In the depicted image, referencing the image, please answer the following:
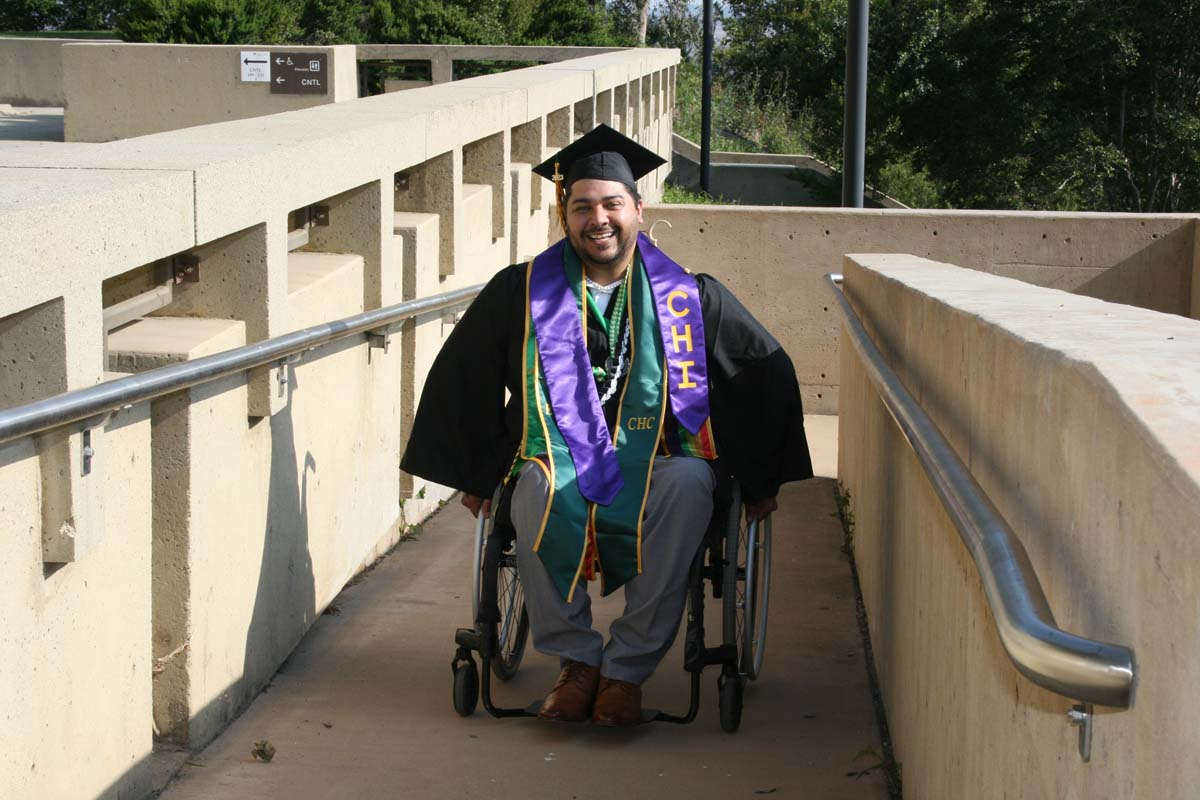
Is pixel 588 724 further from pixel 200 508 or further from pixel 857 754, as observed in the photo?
pixel 200 508

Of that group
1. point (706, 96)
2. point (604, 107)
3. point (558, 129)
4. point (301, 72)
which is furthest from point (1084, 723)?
point (706, 96)

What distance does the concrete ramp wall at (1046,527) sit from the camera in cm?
144

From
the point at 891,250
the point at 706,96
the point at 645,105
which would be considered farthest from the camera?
the point at 706,96

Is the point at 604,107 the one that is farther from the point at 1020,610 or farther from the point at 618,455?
the point at 1020,610

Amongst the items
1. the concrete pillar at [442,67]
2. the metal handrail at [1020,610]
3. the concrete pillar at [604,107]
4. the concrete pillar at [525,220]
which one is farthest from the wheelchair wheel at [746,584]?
the concrete pillar at [442,67]

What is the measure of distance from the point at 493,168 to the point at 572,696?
13.4 ft

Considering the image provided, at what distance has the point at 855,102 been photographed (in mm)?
10789

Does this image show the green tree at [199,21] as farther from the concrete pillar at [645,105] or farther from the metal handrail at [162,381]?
the metal handrail at [162,381]

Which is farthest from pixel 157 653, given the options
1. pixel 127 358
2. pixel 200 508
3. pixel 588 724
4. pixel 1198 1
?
pixel 1198 1

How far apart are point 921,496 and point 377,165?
2484 mm

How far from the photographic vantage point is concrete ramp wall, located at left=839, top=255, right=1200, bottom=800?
1.44 meters

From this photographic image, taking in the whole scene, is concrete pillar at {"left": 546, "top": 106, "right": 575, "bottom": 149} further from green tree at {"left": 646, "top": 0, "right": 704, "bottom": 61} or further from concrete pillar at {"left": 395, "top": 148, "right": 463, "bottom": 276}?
green tree at {"left": 646, "top": 0, "right": 704, "bottom": 61}

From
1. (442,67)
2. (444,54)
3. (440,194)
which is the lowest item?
(440,194)

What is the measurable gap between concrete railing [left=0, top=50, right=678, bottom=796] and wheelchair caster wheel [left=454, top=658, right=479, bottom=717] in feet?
1.75
